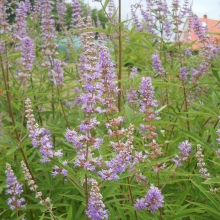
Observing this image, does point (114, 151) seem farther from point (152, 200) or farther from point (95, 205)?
point (95, 205)

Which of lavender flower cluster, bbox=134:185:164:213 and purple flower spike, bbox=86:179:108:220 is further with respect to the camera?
lavender flower cluster, bbox=134:185:164:213

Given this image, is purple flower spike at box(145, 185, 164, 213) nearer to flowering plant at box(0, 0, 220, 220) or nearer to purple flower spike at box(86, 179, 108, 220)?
flowering plant at box(0, 0, 220, 220)

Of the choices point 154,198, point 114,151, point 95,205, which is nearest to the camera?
→ point 95,205

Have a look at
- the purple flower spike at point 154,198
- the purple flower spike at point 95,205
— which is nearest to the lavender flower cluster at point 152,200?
the purple flower spike at point 154,198

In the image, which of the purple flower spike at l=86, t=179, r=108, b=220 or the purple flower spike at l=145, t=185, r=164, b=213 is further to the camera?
the purple flower spike at l=145, t=185, r=164, b=213

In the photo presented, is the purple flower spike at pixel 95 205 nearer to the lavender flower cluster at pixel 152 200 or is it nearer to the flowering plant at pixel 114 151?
the flowering plant at pixel 114 151

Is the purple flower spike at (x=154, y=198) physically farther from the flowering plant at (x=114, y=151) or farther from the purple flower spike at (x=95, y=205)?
the purple flower spike at (x=95, y=205)

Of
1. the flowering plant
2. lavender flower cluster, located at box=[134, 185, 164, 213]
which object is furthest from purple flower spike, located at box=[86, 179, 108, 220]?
lavender flower cluster, located at box=[134, 185, 164, 213]

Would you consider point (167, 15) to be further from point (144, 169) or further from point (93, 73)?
point (93, 73)

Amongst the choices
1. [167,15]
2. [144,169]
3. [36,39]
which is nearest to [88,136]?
[144,169]

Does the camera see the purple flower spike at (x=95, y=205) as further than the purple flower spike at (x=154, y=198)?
No

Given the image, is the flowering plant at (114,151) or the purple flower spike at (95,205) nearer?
the purple flower spike at (95,205)

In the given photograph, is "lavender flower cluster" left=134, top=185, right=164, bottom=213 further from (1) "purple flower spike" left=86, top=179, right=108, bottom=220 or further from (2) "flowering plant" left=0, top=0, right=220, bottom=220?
(1) "purple flower spike" left=86, top=179, right=108, bottom=220

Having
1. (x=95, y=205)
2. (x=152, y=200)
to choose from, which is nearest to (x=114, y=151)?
(x=152, y=200)
